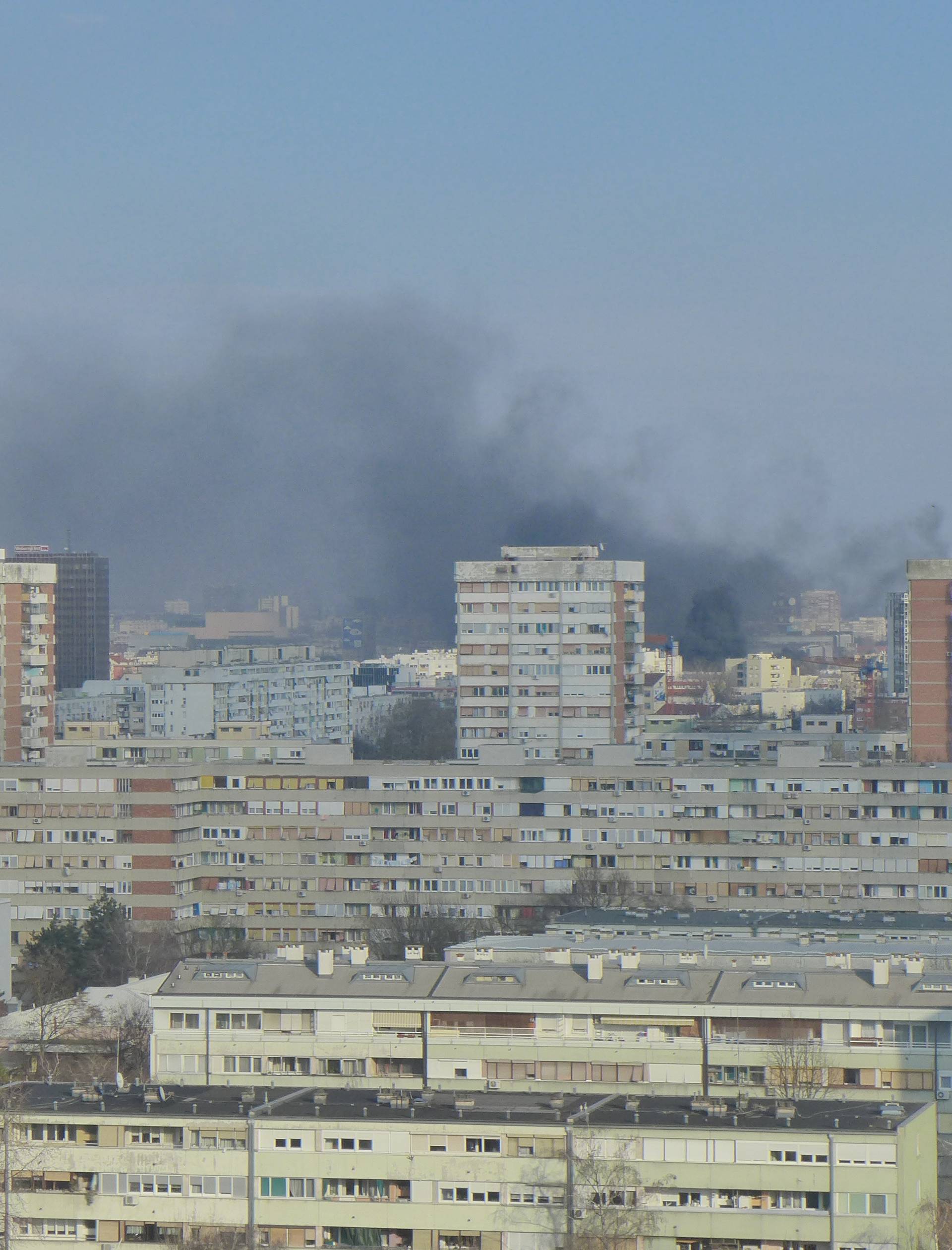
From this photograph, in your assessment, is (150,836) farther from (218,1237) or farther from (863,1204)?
(863,1204)

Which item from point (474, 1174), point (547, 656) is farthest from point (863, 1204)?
point (547, 656)

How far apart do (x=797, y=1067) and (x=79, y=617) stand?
115m

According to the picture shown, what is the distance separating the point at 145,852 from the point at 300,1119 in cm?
2449

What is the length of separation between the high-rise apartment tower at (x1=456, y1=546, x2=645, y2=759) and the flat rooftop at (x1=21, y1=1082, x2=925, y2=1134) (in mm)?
38559

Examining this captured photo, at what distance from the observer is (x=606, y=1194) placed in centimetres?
2017

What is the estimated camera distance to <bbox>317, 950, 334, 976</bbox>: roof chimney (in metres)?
26.6

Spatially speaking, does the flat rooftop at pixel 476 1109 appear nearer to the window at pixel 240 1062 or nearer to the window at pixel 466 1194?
the window at pixel 466 1194

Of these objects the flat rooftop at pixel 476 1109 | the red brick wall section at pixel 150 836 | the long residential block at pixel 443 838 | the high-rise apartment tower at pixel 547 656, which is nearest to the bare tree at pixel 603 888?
the long residential block at pixel 443 838

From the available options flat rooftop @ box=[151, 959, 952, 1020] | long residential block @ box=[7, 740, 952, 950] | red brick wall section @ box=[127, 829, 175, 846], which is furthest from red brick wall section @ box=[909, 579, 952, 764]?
flat rooftop @ box=[151, 959, 952, 1020]

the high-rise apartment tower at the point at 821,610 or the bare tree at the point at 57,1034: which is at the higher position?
the high-rise apartment tower at the point at 821,610

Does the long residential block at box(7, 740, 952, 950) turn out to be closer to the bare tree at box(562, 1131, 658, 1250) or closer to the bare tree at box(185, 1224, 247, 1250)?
the bare tree at box(185, 1224, 247, 1250)

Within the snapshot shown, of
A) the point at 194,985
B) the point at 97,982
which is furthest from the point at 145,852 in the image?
the point at 194,985

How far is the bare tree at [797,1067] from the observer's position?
24.0 metres

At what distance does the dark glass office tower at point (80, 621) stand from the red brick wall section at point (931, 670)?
274 feet
